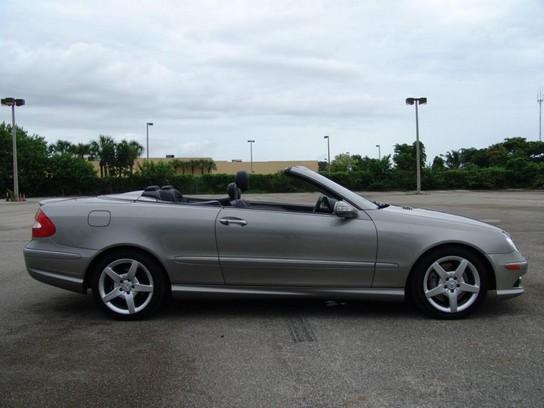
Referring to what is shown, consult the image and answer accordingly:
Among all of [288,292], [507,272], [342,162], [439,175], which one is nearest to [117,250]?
[288,292]

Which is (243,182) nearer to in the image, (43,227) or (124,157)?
(43,227)

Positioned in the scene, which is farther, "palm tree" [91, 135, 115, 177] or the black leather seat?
"palm tree" [91, 135, 115, 177]

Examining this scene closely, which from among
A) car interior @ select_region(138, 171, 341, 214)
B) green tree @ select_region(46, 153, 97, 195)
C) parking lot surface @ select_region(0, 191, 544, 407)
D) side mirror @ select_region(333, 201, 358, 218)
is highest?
green tree @ select_region(46, 153, 97, 195)

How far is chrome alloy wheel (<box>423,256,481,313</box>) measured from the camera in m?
4.75

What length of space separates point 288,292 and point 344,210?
2.91ft

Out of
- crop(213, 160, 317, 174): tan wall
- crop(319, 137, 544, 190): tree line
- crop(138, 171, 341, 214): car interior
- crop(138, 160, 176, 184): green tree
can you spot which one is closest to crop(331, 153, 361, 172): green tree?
crop(213, 160, 317, 174): tan wall

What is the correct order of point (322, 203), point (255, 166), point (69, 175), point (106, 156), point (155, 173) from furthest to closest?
point (255, 166) < point (106, 156) < point (155, 173) < point (69, 175) < point (322, 203)

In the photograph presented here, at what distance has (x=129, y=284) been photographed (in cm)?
489

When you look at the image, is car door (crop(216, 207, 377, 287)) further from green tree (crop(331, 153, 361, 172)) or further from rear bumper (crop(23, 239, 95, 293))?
green tree (crop(331, 153, 361, 172))

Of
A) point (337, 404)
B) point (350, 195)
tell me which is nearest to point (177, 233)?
point (350, 195)

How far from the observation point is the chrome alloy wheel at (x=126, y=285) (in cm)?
488

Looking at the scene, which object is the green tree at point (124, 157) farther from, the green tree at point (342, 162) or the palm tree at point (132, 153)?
the green tree at point (342, 162)

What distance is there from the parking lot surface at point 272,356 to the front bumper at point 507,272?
25cm

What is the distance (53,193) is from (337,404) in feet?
171
